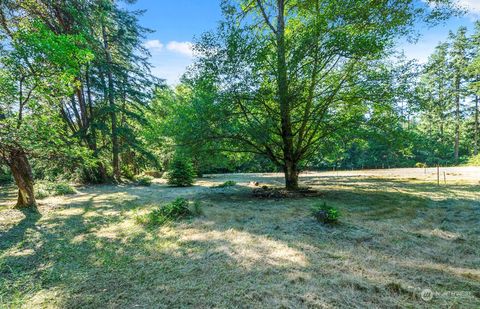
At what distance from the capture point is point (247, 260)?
310 centimetres

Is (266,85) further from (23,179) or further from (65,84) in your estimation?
(23,179)

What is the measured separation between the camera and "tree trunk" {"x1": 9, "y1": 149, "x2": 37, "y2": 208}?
6052mm

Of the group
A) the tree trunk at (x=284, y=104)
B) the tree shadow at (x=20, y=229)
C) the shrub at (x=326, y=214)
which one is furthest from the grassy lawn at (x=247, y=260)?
the tree trunk at (x=284, y=104)

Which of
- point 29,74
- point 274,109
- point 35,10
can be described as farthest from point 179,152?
point 35,10

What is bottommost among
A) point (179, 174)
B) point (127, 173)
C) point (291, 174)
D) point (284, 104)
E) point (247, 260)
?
Answer: point (247, 260)

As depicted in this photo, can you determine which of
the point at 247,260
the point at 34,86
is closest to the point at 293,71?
the point at 247,260

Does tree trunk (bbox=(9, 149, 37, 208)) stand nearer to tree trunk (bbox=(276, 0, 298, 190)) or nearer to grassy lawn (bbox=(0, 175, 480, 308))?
grassy lawn (bbox=(0, 175, 480, 308))

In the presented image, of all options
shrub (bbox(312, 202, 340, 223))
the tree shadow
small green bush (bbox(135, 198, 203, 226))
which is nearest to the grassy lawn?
the tree shadow

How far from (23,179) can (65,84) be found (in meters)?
2.96

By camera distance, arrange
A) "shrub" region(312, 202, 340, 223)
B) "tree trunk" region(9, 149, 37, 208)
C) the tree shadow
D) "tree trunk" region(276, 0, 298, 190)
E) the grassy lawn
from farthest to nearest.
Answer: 1. "tree trunk" region(276, 0, 298, 190)
2. "tree trunk" region(9, 149, 37, 208)
3. "shrub" region(312, 202, 340, 223)
4. the tree shadow
5. the grassy lawn

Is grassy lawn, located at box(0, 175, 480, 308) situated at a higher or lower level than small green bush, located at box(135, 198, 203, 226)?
lower

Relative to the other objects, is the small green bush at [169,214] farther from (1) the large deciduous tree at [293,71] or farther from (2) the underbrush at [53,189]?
(2) the underbrush at [53,189]

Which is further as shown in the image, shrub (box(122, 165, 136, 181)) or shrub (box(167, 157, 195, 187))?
shrub (box(122, 165, 136, 181))

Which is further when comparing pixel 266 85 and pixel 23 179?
pixel 266 85
